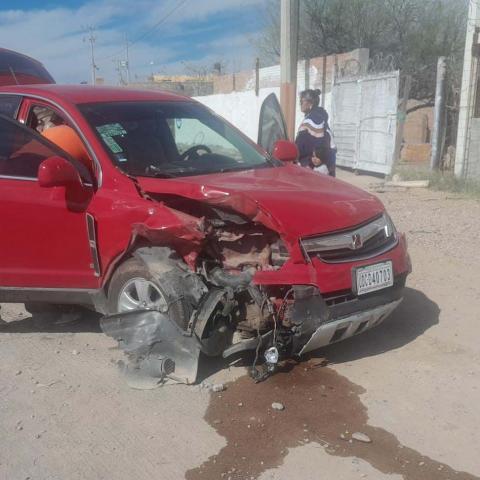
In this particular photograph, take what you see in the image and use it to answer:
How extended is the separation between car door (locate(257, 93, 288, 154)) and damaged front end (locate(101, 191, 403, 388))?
370cm

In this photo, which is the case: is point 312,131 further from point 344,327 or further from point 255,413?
point 255,413

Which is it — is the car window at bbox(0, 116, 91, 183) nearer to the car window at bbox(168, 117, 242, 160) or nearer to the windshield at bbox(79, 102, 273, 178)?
the windshield at bbox(79, 102, 273, 178)

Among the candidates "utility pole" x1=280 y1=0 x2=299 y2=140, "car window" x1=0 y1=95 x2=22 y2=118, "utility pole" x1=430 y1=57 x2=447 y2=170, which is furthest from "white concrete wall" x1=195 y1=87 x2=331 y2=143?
"car window" x1=0 y1=95 x2=22 y2=118

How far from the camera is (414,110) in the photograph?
68.4 feet

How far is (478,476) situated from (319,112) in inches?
187

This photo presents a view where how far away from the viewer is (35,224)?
412cm

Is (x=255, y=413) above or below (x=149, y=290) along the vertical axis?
below

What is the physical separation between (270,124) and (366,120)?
740cm

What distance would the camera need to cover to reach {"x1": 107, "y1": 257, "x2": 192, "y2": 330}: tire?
Result: 363 cm

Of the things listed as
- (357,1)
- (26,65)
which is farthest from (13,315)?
(357,1)

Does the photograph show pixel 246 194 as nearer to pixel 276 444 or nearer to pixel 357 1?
pixel 276 444

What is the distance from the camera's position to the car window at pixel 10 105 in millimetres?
4641

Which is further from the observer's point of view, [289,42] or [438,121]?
[438,121]

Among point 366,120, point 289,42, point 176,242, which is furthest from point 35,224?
point 366,120
